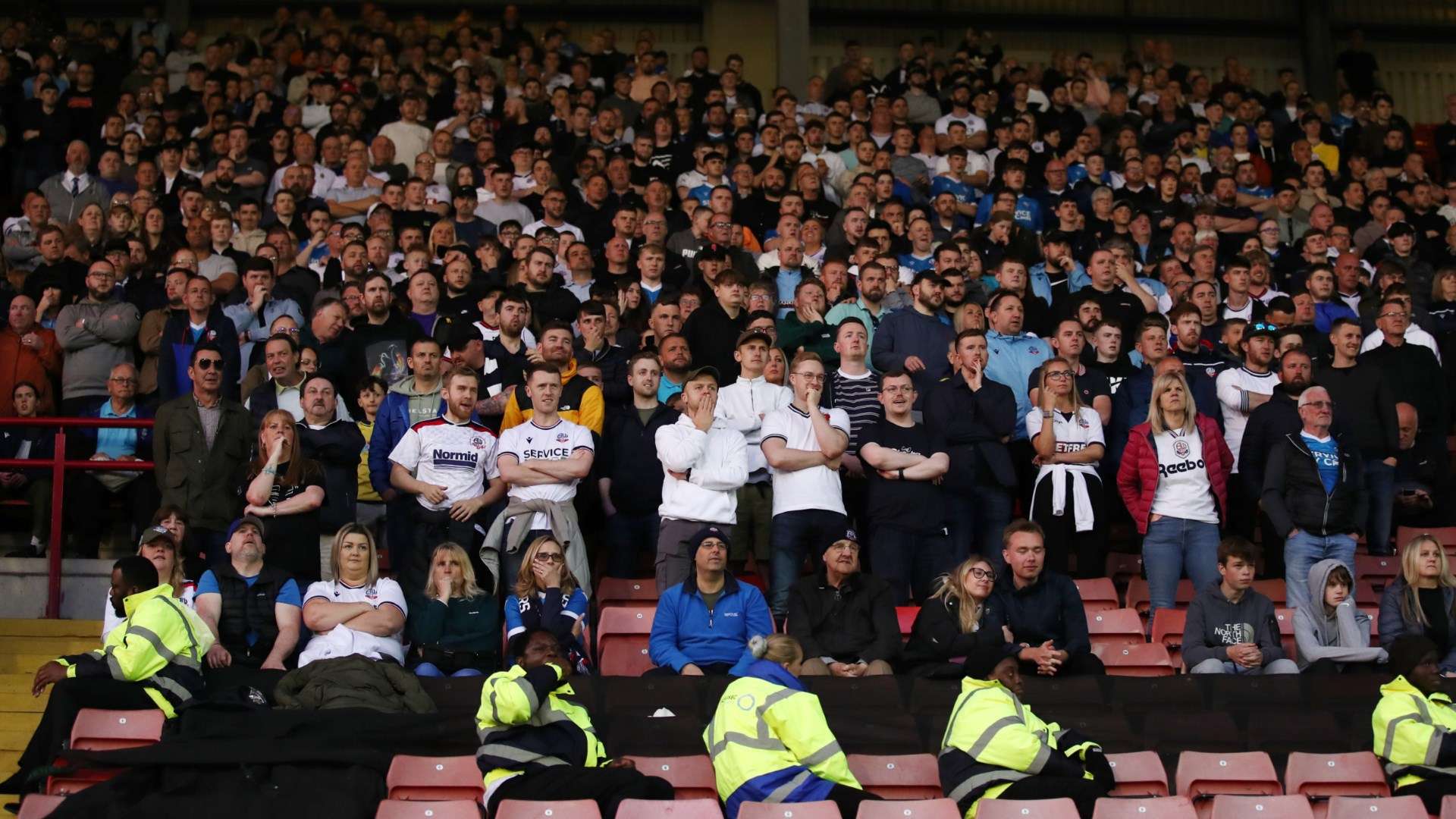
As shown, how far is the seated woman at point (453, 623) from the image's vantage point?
26.7 ft

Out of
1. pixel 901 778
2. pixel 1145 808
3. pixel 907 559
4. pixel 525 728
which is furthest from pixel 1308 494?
pixel 525 728

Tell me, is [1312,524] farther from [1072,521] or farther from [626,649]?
[626,649]

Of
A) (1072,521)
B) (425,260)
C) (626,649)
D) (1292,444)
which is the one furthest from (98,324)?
(1292,444)

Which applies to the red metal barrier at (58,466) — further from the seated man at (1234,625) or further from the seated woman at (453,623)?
the seated man at (1234,625)

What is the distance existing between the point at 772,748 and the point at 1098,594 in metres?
3.15

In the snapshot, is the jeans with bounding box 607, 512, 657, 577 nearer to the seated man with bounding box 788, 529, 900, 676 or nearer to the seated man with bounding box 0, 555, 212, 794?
the seated man with bounding box 788, 529, 900, 676

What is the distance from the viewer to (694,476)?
8.81 metres

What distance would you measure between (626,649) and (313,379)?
2438mm

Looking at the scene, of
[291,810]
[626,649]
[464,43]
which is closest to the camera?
[291,810]

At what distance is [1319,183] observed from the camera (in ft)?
49.6

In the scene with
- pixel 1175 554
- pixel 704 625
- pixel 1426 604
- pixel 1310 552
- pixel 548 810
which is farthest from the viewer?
pixel 1175 554

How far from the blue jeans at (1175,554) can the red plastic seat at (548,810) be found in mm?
4059

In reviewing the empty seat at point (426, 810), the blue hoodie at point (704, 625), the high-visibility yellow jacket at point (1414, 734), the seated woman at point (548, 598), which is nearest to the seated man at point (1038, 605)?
the blue hoodie at point (704, 625)

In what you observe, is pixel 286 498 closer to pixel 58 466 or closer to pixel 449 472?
pixel 449 472
